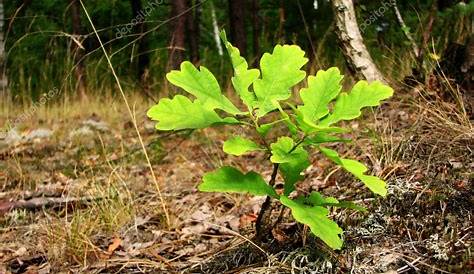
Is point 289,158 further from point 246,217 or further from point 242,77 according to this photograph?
point 246,217

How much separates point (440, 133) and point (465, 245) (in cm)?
82

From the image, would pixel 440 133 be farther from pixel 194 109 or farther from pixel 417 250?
pixel 194 109

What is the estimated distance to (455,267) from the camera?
4.35 ft

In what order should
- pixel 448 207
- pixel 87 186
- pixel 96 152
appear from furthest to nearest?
pixel 96 152 < pixel 87 186 < pixel 448 207

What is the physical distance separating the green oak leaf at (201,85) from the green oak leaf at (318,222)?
0.29m

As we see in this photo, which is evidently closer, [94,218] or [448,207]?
[448,207]

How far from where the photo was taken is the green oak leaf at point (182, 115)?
1.29 m

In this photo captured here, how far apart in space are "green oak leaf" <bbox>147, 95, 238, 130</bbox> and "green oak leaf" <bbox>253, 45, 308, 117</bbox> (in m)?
0.12

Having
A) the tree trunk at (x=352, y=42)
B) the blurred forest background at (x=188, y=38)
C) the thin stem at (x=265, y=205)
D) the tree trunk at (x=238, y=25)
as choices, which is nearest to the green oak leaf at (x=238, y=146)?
→ the thin stem at (x=265, y=205)

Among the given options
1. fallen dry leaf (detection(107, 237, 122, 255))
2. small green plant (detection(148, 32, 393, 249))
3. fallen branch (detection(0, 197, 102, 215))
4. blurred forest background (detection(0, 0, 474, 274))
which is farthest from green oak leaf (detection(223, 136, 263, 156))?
fallen branch (detection(0, 197, 102, 215))

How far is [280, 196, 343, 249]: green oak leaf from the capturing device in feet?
4.09

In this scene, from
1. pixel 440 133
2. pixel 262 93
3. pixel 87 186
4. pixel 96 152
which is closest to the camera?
pixel 262 93

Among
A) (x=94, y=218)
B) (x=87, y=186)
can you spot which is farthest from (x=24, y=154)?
(x=94, y=218)

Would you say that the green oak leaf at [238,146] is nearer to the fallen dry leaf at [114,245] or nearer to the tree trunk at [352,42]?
the fallen dry leaf at [114,245]
